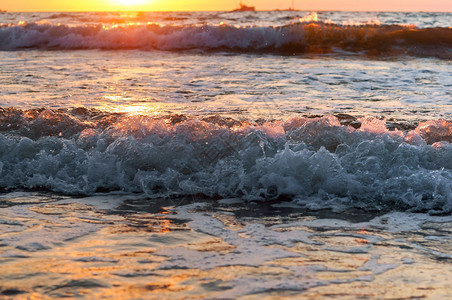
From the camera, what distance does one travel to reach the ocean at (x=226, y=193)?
279 cm

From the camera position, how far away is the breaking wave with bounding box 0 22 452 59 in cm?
1781

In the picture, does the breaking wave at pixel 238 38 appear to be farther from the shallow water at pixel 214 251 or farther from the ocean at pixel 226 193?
the shallow water at pixel 214 251

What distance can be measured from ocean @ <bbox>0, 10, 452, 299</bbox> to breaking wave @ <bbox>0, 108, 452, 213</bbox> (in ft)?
0.04

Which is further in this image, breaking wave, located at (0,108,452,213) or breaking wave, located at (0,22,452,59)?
breaking wave, located at (0,22,452,59)

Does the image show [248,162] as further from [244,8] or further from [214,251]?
[244,8]

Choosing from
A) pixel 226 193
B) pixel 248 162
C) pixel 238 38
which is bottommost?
pixel 226 193

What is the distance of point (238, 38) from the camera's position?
61.2ft

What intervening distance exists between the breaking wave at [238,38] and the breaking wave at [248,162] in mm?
12230

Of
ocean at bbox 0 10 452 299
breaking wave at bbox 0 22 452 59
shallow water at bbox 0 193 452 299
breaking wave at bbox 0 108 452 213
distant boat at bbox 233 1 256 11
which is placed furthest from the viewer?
distant boat at bbox 233 1 256 11

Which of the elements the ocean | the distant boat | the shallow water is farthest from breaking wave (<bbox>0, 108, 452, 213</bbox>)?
the distant boat

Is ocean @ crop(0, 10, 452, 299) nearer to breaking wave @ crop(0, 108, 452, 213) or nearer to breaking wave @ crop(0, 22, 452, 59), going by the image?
breaking wave @ crop(0, 108, 452, 213)

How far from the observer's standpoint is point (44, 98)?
324 inches

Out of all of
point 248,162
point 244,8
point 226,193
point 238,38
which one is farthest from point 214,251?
point 244,8

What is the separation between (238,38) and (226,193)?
14759 millimetres
